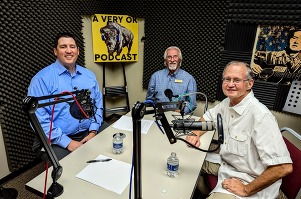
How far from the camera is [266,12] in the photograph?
2502mm

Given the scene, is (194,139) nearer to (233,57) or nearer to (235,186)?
(235,186)

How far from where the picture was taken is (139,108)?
72 cm

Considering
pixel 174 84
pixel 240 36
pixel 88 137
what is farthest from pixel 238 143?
pixel 240 36

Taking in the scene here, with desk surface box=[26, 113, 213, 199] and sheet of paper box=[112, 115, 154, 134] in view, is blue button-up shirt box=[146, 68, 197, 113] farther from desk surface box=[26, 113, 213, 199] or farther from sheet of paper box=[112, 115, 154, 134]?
desk surface box=[26, 113, 213, 199]

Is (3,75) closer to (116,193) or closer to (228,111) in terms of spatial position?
(116,193)

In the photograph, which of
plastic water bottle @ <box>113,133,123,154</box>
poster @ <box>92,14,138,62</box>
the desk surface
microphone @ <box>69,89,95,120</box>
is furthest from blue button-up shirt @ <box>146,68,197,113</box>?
microphone @ <box>69,89,95,120</box>

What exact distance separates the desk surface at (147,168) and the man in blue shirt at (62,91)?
432 millimetres

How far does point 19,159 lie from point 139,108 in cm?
231

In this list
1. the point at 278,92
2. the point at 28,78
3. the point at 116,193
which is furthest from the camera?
the point at 278,92

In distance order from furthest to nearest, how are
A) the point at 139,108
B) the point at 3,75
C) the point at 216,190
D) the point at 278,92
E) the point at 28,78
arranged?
the point at 278,92 → the point at 28,78 → the point at 3,75 → the point at 216,190 → the point at 139,108

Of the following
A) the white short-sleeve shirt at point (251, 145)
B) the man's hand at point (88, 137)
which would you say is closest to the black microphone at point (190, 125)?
the white short-sleeve shirt at point (251, 145)

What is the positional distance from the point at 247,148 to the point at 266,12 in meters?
2.00

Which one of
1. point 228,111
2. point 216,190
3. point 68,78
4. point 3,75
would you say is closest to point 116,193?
point 216,190

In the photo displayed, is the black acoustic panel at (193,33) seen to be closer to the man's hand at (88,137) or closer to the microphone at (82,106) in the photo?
the man's hand at (88,137)
